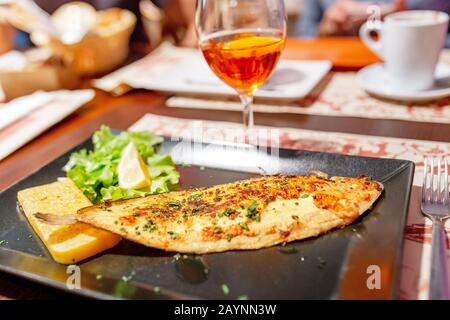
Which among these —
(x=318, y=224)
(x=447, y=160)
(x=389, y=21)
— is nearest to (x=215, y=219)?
(x=318, y=224)

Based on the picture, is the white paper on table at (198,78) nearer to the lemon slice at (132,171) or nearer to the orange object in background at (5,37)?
the lemon slice at (132,171)

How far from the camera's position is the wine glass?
4.56ft

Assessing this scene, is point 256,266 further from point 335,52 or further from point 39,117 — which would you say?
point 335,52

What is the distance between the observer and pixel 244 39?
145 centimetres

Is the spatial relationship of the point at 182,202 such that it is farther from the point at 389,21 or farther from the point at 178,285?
the point at 389,21

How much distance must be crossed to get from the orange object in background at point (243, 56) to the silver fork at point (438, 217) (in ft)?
1.81

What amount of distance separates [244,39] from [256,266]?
2.66ft

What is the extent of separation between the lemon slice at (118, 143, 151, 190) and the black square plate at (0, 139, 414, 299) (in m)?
0.26

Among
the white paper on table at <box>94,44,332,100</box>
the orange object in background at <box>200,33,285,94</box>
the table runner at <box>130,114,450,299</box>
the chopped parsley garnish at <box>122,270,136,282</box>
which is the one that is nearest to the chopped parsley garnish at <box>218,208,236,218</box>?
the chopped parsley garnish at <box>122,270,136,282</box>

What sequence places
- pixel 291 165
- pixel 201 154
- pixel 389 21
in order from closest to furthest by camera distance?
pixel 291 165
pixel 201 154
pixel 389 21

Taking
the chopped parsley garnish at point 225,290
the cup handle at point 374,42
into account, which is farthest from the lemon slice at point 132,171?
the cup handle at point 374,42

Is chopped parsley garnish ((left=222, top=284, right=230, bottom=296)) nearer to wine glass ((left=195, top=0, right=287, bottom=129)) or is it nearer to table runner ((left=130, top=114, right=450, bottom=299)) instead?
table runner ((left=130, top=114, right=450, bottom=299))

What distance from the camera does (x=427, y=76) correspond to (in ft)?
5.71

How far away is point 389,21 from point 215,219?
1161mm
